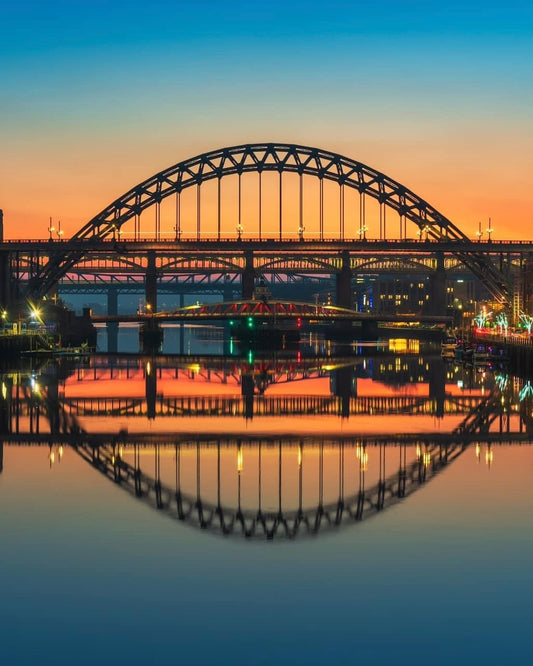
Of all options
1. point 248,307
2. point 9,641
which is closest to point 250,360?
point 248,307

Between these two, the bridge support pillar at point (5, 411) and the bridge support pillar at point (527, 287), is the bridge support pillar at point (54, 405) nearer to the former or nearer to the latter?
the bridge support pillar at point (5, 411)

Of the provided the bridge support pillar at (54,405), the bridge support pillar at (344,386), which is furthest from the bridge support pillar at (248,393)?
the bridge support pillar at (54,405)

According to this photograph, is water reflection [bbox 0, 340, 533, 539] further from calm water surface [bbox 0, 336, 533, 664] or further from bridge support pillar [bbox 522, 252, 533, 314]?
bridge support pillar [bbox 522, 252, 533, 314]

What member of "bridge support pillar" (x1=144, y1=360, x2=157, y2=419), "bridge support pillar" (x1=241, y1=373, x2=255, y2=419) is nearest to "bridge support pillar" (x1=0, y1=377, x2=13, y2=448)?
"bridge support pillar" (x1=144, y1=360, x2=157, y2=419)

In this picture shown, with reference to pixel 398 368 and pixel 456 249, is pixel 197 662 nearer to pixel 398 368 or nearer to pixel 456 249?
pixel 398 368

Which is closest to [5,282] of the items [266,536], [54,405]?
[54,405]

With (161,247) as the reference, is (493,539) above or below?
below

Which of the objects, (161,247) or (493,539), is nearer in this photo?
(493,539)
